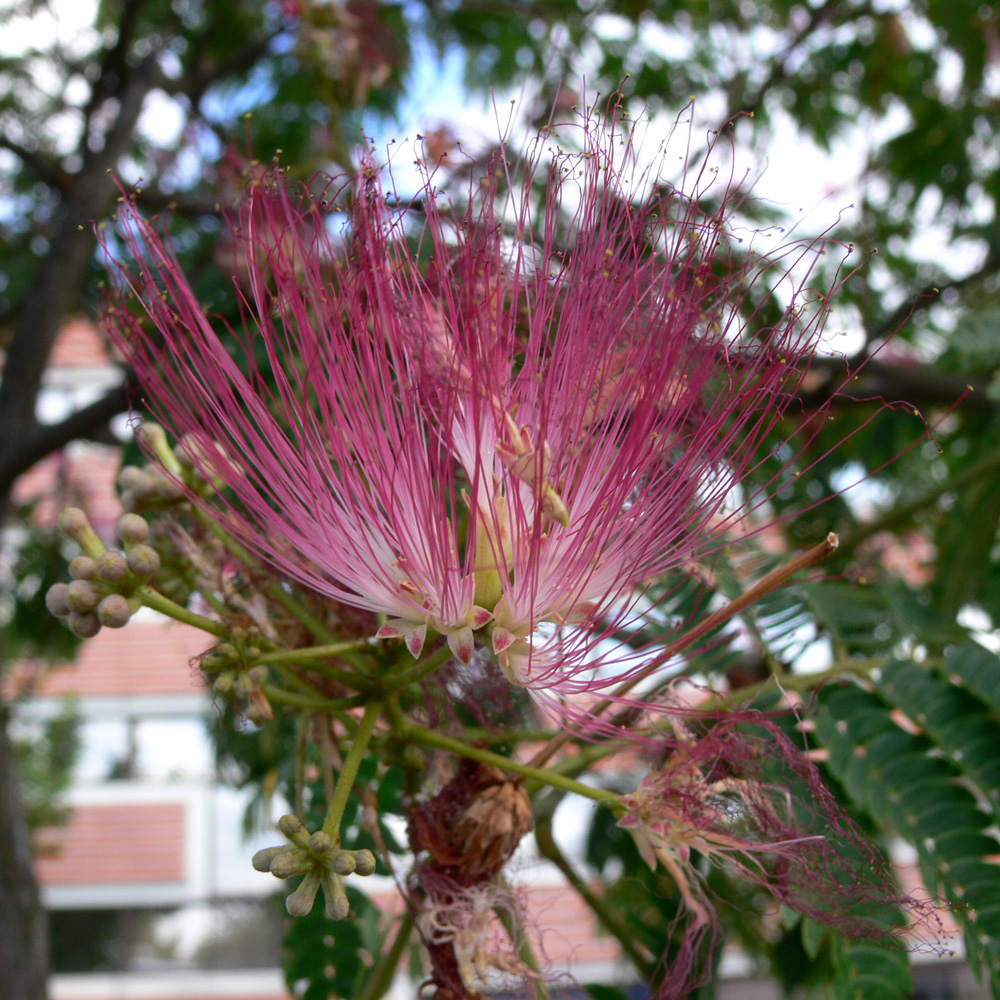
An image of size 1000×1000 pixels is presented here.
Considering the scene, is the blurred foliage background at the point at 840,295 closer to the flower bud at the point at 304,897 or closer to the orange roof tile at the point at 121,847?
the flower bud at the point at 304,897

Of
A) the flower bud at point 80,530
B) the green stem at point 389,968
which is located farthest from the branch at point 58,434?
the green stem at point 389,968

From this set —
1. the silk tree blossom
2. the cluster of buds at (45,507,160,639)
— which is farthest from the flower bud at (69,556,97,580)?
the silk tree blossom

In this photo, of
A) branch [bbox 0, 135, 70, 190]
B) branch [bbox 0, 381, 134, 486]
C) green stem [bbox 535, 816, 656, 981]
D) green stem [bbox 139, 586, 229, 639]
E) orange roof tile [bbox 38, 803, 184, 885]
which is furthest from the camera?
orange roof tile [bbox 38, 803, 184, 885]

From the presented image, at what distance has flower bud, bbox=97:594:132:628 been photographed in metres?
1.06

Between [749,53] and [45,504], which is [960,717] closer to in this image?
[749,53]

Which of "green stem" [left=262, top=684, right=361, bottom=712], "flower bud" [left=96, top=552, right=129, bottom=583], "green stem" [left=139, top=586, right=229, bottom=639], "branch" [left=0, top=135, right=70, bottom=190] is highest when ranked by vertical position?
"branch" [left=0, top=135, right=70, bottom=190]

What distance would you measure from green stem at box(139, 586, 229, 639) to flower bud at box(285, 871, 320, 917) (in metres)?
0.30

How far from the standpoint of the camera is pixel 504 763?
1.09 metres

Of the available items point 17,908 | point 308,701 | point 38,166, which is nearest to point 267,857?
point 308,701

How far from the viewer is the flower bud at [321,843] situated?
92cm

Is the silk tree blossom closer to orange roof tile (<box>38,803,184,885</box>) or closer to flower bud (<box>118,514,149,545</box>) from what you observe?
flower bud (<box>118,514,149,545</box>)

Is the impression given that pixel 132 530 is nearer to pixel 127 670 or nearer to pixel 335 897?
pixel 335 897

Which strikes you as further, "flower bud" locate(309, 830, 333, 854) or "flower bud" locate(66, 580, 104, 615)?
"flower bud" locate(66, 580, 104, 615)

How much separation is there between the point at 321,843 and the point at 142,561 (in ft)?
1.30
